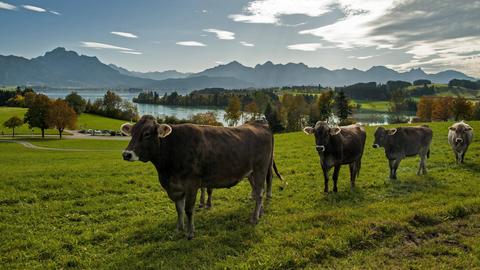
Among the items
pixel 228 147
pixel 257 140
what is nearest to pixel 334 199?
pixel 257 140

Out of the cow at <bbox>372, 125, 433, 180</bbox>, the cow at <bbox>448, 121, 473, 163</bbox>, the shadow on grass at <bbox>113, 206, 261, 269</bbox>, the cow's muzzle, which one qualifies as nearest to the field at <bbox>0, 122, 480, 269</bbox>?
the shadow on grass at <bbox>113, 206, 261, 269</bbox>

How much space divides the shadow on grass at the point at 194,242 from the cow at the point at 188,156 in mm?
431

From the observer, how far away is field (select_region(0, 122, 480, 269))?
6.52m

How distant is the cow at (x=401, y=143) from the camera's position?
14.2 m

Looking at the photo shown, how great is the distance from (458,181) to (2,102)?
165m

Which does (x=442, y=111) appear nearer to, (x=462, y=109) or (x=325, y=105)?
(x=462, y=109)

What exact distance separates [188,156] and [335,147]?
6.22 m

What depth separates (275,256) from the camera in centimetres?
657

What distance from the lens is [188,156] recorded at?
7.56m

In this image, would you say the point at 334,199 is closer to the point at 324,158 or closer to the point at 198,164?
the point at 324,158

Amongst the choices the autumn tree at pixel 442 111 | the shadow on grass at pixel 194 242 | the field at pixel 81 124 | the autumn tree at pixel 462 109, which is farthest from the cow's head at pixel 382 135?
the field at pixel 81 124

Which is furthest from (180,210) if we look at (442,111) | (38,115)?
(442,111)

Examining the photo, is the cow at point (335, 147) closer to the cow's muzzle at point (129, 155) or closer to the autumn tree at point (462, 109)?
the cow's muzzle at point (129, 155)

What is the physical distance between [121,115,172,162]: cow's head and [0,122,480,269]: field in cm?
204
